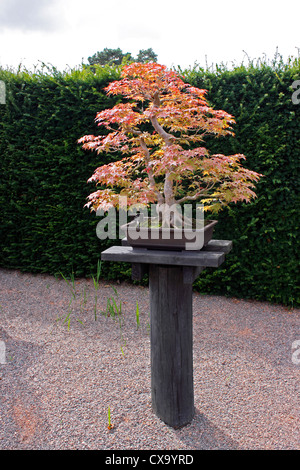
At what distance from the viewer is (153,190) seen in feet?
8.29

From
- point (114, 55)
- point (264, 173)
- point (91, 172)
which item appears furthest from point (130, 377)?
point (114, 55)

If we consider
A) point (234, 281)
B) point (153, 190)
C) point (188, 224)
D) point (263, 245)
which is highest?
point (153, 190)

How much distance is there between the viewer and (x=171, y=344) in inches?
90.7

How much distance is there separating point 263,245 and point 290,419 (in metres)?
2.25

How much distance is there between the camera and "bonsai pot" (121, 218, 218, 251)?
2.10 meters

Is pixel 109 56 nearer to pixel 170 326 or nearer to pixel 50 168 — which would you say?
pixel 50 168

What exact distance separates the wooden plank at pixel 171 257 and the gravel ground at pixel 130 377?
3.53 ft

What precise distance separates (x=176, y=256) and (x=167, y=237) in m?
0.12

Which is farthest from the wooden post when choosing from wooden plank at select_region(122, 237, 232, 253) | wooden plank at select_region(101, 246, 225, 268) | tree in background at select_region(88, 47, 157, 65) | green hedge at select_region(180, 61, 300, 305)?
tree in background at select_region(88, 47, 157, 65)

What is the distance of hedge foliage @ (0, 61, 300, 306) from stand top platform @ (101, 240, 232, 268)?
2.16 m

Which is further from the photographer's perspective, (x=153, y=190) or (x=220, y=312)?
(x=220, y=312)
